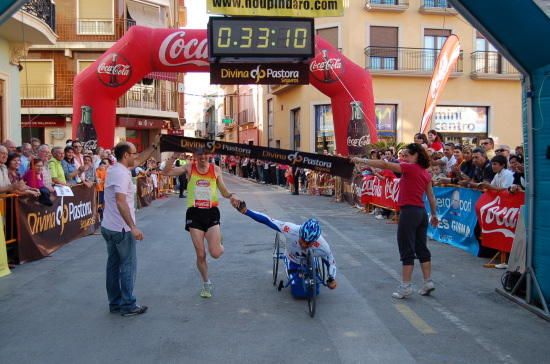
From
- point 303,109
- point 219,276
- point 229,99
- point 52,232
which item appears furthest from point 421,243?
point 229,99

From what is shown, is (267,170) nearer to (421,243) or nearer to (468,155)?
(468,155)

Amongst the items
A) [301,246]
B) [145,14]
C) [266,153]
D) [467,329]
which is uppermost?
[145,14]

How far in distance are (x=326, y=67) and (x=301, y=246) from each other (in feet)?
34.2

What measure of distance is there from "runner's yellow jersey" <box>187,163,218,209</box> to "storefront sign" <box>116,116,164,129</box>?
87.1ft

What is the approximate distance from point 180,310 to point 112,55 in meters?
10.8

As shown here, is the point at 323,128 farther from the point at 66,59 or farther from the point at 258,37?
the point at 258,37

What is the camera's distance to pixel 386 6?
2891 centimetres

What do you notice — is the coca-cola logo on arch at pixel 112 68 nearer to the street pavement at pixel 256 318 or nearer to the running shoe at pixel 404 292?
the street pavement at pixel 256 318

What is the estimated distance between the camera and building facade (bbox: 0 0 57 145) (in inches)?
565

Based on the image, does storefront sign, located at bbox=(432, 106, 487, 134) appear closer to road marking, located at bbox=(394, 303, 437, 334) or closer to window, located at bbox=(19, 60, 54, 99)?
window, located at bbox=(19, 60, 54, 99)

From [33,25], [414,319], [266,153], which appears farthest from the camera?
[33,25]

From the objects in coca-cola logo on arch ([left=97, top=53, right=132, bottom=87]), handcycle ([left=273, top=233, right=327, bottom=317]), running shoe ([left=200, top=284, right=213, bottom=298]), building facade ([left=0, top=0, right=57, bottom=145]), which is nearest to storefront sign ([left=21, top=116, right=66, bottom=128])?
building facade ([left=0, top=0, right=57, bottom=145])

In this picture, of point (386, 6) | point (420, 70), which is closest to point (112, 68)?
point (386, 6)

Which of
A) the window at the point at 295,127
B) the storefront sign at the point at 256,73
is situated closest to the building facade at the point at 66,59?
the window at the point at 295,127
